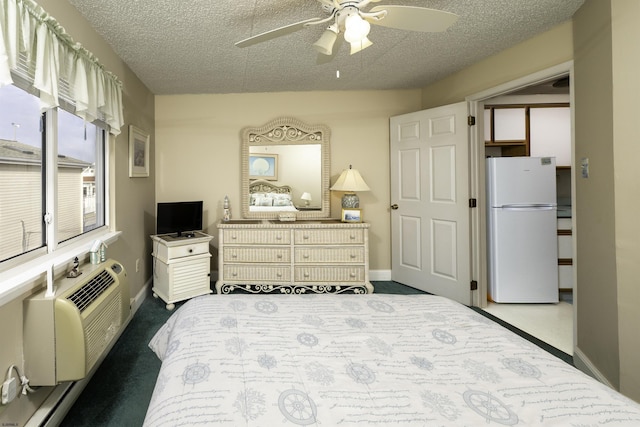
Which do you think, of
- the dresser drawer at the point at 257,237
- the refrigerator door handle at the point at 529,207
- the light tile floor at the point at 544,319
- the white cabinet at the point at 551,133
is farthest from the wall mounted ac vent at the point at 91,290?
the white cabinet at the point at 551,133

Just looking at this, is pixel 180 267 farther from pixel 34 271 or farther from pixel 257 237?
pixel 34 271

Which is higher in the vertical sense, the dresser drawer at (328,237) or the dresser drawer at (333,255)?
the dresser drawer at (328,237)

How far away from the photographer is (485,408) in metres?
0.85

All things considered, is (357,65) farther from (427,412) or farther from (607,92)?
(427,412)

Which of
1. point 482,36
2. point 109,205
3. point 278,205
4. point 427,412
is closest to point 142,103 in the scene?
point 109,205

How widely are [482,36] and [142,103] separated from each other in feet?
10.9

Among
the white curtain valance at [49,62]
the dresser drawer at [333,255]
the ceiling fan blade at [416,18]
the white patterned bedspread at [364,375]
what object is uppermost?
the ceiling fan blade at [416,18]

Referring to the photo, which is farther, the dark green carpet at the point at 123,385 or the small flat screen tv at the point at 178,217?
the small flat screen tv at the point at 178,217

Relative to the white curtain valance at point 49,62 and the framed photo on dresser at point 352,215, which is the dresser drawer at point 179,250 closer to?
the white curtain valance at point 49,62

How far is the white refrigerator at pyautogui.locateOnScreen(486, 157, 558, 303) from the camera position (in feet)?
10.8

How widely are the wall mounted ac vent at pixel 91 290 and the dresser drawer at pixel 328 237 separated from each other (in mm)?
1789

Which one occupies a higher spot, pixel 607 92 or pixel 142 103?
pixel 142 103

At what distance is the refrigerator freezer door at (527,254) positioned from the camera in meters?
3.30

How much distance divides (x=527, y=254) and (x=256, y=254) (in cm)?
285
